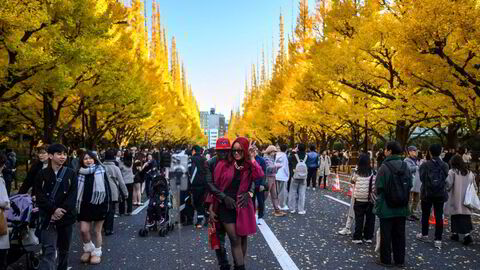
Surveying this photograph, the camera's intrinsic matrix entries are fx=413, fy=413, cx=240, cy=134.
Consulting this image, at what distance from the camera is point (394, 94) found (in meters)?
13.3

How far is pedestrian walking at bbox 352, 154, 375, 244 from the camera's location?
6.34 meters

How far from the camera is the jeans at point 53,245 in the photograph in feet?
13.3

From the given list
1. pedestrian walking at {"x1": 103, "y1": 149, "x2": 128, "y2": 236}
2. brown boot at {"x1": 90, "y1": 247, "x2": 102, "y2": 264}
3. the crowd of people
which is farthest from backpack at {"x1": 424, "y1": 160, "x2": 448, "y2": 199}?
brown boot at {"x1": 90, "y1": 247, "x2": 102, "y2": 264}

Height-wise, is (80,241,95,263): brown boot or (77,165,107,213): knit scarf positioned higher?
(77,165,107,213): knit scarf

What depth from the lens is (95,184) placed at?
5184 mm

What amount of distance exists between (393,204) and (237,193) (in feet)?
7.34

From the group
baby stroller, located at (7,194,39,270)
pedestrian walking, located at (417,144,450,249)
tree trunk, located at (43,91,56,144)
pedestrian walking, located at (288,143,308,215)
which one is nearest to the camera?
baby stroller, located at (7,194,39,270)

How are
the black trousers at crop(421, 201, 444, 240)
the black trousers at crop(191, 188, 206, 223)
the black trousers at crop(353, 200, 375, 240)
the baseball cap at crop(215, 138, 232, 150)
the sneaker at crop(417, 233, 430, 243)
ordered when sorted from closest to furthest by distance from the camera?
the baseball cap at crop(215, 138, 232, 150), the black trousers at crop(421, 201, 444, 240), the black trousers at crop(353, 200, 375, 240), the sneaker at crop(417, 233, 430, 243), the black trousers at crop(191, 188, 206, 223)

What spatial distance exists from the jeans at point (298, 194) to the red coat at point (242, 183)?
5356mm

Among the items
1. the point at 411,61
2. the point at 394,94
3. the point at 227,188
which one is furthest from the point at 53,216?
the point at 394,94

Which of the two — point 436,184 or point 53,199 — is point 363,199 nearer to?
point 436,184

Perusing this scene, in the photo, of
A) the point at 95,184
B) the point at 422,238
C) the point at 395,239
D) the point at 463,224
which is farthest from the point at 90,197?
the point at 463,224

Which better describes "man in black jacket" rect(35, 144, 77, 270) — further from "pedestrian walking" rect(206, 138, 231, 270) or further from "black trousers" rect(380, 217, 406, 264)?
"black trousers" rect(380, 217, 406, 264)

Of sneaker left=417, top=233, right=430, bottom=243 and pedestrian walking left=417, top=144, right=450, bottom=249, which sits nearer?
pedestrian walking left=417, top=144, right=450, bottom=249
